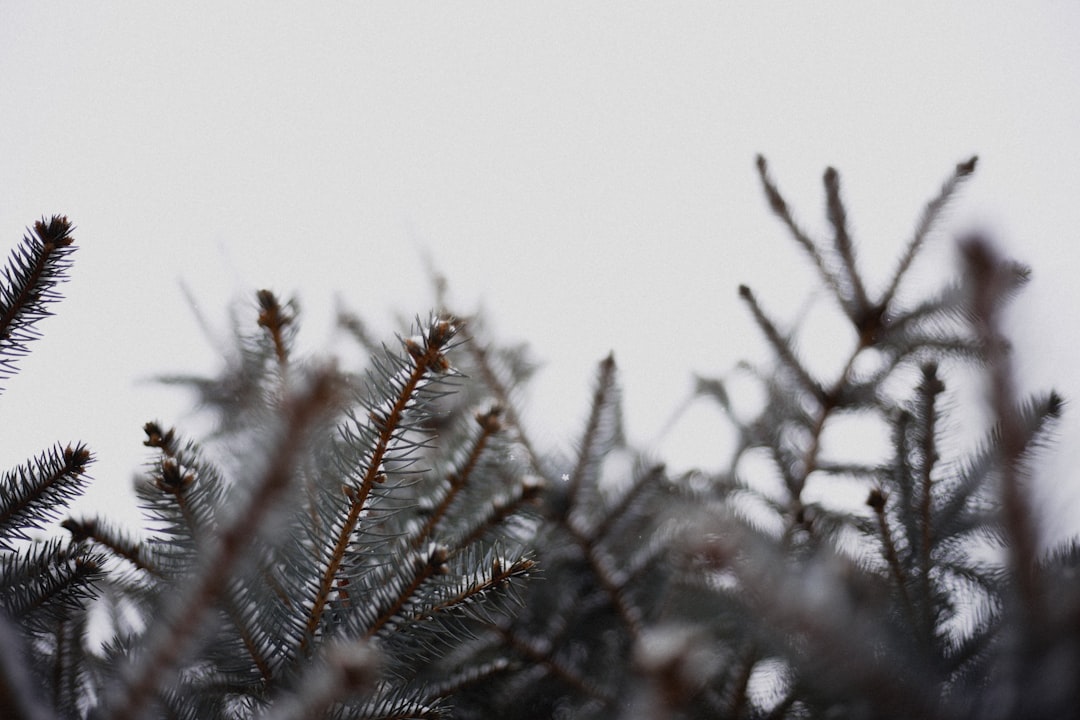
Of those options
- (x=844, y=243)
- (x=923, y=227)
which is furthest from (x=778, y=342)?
(x=923, y=227)

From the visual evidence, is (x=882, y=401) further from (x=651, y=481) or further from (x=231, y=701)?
(x=231, y=701)

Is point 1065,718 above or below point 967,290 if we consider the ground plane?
below

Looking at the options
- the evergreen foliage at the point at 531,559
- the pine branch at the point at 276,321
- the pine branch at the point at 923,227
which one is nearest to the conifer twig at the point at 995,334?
the evergreen foliage at the point at 531,559

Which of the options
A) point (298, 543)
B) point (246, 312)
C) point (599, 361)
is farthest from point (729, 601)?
point (246, 312)

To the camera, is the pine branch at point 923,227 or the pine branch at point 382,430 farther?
the pine branch at point 923,227

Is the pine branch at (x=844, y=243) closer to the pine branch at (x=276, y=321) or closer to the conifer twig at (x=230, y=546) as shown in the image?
the pine branch at (x=276, y=321)

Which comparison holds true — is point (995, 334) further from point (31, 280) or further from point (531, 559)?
point (31, 280)

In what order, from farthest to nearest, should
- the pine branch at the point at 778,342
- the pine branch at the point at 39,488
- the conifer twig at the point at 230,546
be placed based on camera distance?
the pine branch at the point at 778,342, the pine branch at the point at 39,488, the conifer twig at the point at 230,546
